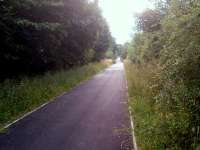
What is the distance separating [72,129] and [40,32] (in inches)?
419

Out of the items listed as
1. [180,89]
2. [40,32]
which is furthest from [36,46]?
[180,89]

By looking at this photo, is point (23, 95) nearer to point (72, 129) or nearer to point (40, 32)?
point (72, 129)

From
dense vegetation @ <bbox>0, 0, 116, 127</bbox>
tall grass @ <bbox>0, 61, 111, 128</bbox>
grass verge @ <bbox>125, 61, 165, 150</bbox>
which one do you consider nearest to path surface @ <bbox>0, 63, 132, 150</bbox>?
grass verge @ <bbox>125, 61, 165, 150</bbox>

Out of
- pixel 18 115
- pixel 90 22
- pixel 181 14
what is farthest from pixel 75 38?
pixel 181 14

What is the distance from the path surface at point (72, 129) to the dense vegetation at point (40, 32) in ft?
15.0

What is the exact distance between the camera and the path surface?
31.6 feet

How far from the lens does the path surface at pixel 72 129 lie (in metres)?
9.64

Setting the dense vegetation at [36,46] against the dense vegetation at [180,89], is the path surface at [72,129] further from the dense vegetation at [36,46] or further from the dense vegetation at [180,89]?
the dense vegetation at [36,46]

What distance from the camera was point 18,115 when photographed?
46.1 ft

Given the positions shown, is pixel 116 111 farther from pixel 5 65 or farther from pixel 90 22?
pixel 90 22

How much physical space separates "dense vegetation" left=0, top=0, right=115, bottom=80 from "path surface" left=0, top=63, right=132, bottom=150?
4.58 metres

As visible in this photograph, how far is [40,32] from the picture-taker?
20953 mm

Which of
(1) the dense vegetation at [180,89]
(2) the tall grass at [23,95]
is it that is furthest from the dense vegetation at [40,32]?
(1) the dense vegetation at [180,89]

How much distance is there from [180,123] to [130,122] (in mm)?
4333
